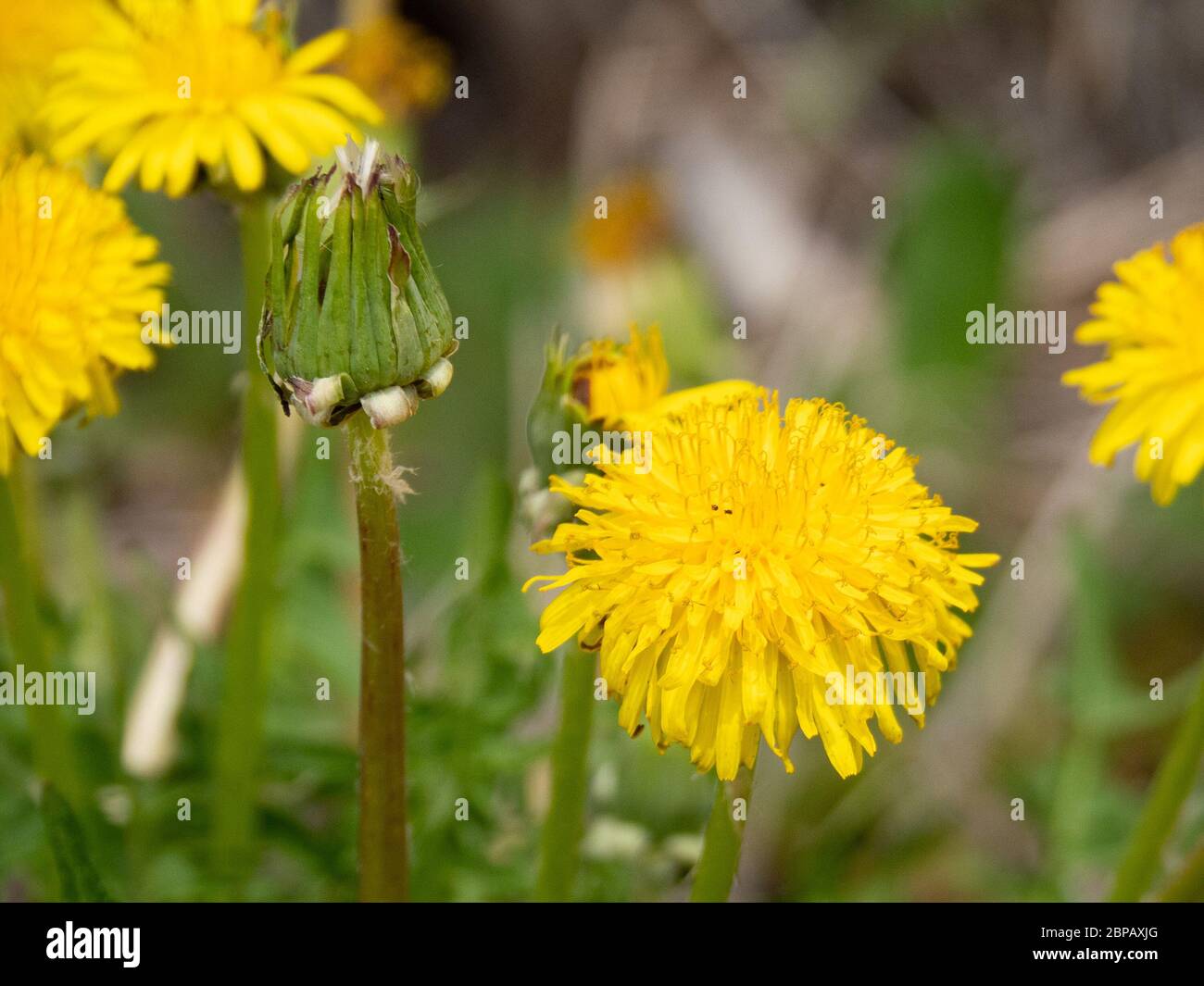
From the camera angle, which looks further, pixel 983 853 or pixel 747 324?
pixel 747 324

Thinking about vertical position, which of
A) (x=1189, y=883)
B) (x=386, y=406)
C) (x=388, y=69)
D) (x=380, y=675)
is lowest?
(x=1189, y=883)

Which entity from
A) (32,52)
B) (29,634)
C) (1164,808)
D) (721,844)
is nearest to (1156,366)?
(1164,808)

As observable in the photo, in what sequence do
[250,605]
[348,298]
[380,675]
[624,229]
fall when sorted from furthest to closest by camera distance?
[624,229] < [250,605] < [380,675] < [348,298]

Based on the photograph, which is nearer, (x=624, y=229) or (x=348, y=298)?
(x=348, y=298)

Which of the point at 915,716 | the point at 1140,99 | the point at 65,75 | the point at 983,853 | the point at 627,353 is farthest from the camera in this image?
the point at 1140,99

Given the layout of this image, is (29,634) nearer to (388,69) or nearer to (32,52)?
(32,52)

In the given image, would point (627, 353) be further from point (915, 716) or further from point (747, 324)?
point (747, 324)
